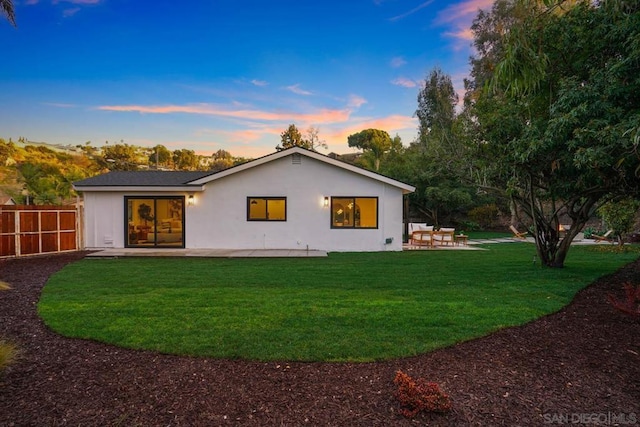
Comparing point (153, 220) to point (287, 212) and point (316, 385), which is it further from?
point (316, 385)

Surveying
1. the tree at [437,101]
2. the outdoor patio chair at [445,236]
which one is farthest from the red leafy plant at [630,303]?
the tree at [437,101]

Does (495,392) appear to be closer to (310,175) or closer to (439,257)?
(439,257)

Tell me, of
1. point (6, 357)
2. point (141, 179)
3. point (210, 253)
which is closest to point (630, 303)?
point (6, 357)

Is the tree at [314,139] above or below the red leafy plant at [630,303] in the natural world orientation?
above

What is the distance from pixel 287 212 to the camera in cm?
1341

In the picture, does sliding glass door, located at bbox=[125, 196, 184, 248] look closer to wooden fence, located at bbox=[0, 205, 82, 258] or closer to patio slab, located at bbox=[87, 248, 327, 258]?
patio slab, located at bbox=[87, 248, 327, 258]

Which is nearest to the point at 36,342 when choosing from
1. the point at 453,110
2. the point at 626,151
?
the point at 626,151

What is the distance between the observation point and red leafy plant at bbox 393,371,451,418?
104 inches

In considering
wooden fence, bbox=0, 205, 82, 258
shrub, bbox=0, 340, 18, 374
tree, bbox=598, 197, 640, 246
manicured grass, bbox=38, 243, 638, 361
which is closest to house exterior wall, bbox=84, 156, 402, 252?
wooden fence, bbox=0, 205, 82, 258

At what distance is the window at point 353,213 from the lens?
13.5 m

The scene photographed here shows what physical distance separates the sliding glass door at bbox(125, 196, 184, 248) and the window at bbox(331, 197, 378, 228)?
20.2 ft

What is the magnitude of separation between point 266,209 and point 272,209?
24cm

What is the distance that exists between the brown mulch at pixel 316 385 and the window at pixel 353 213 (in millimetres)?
9254

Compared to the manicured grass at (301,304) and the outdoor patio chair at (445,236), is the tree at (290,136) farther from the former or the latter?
the manicured grass at (301,304)
